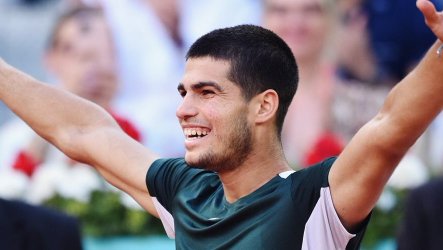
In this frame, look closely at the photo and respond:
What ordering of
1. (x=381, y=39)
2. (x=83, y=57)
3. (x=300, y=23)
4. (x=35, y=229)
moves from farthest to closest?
(x=83, y=57), (x=381, y=39), (x=300, y=23), (x=35, y=229)

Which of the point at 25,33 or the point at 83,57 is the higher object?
the point at 25,33

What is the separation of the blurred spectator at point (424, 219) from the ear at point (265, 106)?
1.50m

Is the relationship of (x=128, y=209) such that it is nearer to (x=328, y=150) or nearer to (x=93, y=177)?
(x=93, y=177)

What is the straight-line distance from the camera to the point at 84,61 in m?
9.83

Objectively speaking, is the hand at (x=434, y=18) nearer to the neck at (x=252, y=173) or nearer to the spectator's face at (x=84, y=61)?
the neck at (x=252, y=173)

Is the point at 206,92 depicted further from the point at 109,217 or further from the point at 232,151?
the point at 109,217

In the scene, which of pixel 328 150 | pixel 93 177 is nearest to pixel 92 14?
pixel 93 177

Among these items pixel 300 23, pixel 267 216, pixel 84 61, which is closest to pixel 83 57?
pixel 84 61

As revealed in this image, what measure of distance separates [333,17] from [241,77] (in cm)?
552

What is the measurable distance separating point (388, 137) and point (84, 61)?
21.0 ft

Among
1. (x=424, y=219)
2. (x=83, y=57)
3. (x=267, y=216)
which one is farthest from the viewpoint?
(x=83, y=57)

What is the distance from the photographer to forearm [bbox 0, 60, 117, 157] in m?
4.86

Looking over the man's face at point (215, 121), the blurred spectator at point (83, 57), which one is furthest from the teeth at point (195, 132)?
the blurred spectator at point (83, 57)

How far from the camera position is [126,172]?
472 centimetres
